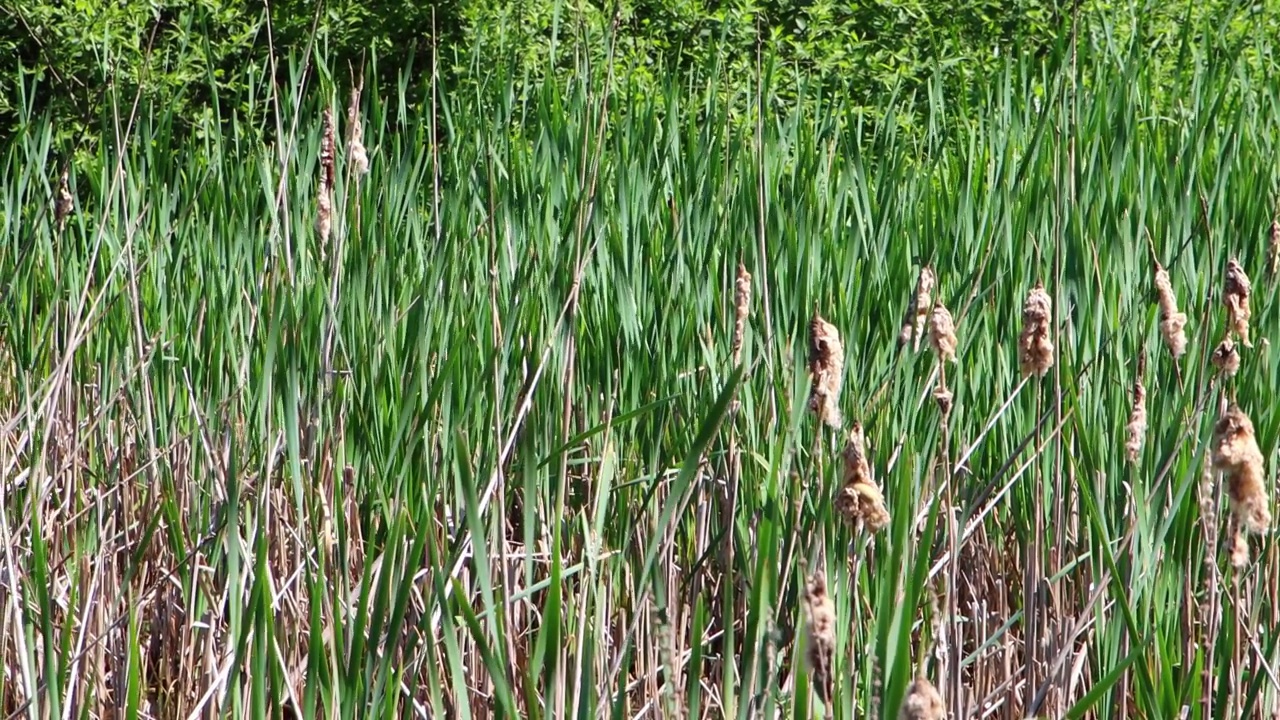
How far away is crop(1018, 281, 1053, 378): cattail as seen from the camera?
1.23 meters

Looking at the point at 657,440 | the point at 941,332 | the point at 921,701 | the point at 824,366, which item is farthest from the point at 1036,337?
the point at 657,440

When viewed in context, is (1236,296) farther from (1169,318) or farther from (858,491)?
(858,491)

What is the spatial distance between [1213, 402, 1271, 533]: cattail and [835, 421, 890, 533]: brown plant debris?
226mm

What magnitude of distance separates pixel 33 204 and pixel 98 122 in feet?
4.56

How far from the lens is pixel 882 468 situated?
1.84m

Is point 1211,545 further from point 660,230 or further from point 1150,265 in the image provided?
point 660,230

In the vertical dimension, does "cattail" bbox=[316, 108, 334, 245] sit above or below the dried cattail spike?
above

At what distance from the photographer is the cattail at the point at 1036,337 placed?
123 cm

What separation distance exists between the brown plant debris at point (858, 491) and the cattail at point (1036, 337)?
0.91 feet

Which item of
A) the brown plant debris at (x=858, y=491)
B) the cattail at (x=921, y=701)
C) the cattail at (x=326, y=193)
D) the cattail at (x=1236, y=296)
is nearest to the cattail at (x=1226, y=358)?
the cattail at (x=1236, y=296)

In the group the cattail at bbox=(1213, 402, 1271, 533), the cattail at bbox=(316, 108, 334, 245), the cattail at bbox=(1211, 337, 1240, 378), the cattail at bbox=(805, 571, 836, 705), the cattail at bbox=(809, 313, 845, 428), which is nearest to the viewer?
the cattail at bbox=(805, 571, 836, 705)

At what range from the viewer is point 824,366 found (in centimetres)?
111

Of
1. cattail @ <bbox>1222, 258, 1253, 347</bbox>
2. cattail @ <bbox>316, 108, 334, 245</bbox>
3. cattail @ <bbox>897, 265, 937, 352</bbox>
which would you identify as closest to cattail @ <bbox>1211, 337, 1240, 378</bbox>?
cattail @ <bbox>1222, 258, 1253, 347</bbox>

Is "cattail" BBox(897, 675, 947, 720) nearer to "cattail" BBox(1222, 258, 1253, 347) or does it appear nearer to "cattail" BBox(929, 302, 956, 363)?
"cattail" BBox(929, 302, 956, 363)
